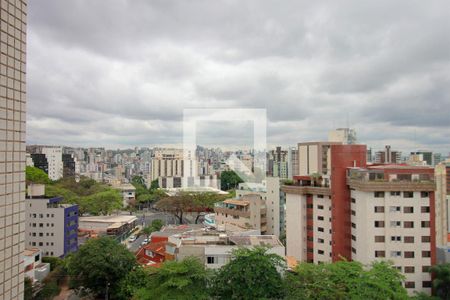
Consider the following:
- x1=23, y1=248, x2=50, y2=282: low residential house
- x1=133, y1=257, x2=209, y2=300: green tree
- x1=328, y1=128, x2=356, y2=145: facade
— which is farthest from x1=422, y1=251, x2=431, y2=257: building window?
x1=328, y1=128, x2=356, y2=145: facade

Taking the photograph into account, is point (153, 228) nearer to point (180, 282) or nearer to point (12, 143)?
point (180, 282)

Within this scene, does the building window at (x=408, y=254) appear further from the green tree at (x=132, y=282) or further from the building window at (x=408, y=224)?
the green tree at (x=132, y=282)

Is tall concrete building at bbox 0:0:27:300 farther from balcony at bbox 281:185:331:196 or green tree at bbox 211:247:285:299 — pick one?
balcony at bbox 281:185:331:196

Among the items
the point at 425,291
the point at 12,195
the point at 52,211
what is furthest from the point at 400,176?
the point at 52,211

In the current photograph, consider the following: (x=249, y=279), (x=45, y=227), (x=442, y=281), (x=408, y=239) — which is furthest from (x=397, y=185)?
(x=45, y=227)

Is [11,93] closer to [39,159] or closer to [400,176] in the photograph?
[400,176]
